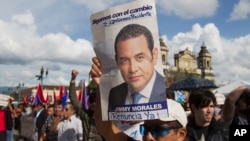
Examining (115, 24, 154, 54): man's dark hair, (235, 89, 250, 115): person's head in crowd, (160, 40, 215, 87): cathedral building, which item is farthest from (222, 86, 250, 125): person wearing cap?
(160, 40, 215, 87): cathedral building

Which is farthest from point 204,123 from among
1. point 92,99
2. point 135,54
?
point 92,99

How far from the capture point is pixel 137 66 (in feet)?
8.25

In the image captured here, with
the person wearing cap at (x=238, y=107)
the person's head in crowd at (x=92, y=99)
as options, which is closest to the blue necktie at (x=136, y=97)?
the person wearing cap at (x=238, y=107)

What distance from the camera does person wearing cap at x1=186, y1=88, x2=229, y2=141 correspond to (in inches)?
137

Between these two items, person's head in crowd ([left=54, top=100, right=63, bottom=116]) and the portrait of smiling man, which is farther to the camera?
person's head in crowd ([left=54, top=100, right=63, bottom=116])

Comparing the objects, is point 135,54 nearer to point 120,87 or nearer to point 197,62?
point 120,87

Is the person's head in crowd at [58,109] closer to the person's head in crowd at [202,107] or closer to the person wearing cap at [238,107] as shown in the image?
the person wearing cap at [238,107]

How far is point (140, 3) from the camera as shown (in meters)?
2.49

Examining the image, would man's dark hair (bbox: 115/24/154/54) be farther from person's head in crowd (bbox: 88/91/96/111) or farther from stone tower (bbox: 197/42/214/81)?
stone tower (bbox: 197/42/214/81)

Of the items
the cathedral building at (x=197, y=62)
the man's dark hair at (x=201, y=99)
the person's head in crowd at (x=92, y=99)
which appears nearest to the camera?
the man's dark hair at (x=201, y=99)

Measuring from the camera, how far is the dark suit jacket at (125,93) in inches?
97.8

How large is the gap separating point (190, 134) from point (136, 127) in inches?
26.9

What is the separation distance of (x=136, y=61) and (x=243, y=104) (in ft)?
6.73

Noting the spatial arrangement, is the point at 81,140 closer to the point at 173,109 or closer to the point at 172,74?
the point at 173,109
